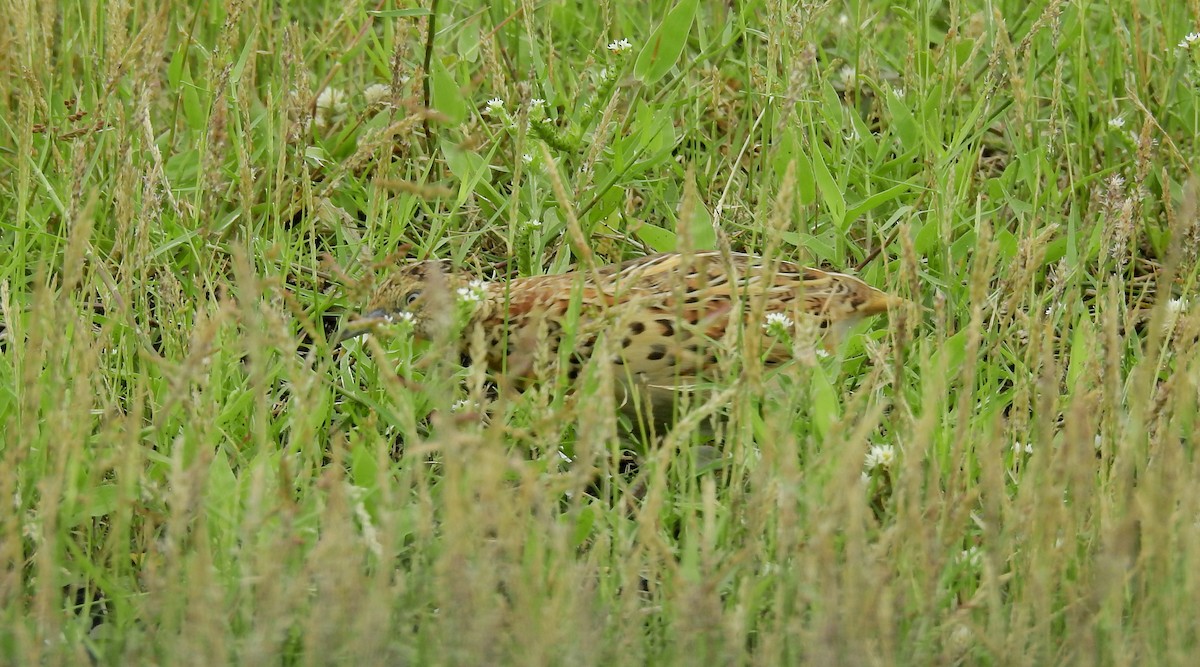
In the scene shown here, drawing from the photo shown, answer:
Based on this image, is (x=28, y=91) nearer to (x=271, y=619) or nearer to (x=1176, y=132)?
(x=271, y=619)

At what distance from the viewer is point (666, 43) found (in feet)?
14.4

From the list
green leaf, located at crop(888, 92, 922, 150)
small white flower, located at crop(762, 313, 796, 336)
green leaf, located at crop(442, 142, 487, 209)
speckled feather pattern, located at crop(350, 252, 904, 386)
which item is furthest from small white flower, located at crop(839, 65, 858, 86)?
small white flower, located at crop(762, 313, 796, 336)

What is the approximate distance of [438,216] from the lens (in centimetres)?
457

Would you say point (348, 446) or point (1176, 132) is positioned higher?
point (1176, 132)

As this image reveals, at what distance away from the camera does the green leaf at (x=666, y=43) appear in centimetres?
429

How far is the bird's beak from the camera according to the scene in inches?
130

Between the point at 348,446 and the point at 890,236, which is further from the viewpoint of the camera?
the point at 890,236

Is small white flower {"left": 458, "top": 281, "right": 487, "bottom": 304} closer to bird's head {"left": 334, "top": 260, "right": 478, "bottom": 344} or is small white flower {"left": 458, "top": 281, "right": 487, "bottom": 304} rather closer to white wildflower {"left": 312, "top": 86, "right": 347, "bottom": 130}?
bird's head {"left": 334, "top": 260, "right": 478, "bottom": 344}

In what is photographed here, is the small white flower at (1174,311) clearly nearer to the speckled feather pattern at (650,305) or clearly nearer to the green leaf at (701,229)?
the speckled feather pattern at (650,305)

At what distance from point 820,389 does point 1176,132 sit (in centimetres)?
239

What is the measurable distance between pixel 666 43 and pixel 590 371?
1460mm

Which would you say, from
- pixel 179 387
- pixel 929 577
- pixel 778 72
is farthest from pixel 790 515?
pixel 778 72

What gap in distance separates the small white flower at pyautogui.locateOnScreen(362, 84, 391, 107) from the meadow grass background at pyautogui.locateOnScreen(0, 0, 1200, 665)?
2.7 inches

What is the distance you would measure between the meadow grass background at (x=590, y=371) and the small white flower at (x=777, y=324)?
97 mm
